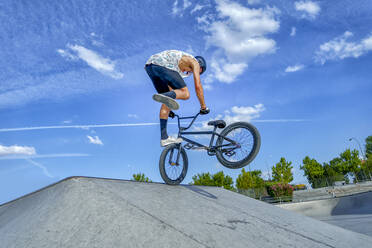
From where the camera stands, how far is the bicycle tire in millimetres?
4359

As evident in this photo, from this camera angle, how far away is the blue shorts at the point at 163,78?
4609 mm

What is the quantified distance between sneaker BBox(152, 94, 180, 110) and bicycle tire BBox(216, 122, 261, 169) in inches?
41.7

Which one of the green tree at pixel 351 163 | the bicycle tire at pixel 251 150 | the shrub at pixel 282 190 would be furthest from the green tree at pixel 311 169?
the bicycle tire at pixel 251 150

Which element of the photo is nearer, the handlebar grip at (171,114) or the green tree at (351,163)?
the handlebar grip at (171,114)

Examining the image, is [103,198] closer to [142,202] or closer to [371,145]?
[142,202]

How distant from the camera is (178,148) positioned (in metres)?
5.18

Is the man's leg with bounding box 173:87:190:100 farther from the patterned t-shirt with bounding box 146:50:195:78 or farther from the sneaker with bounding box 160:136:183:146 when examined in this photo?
the sneaker with bounding box 160:136:183:146

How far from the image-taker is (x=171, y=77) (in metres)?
4.63

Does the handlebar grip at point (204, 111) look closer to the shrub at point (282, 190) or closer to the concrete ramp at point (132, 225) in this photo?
the concrete ramp at point (132, 225)

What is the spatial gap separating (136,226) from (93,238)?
394 mm

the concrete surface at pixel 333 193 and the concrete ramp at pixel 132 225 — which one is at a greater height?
the concrete ramp at pixel 132 225

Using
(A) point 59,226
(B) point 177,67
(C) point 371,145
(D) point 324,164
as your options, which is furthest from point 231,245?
(C) point 371,145

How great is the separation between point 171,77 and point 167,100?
507mm

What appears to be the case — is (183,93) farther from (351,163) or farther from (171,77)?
(351,163)
